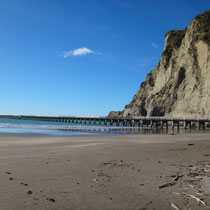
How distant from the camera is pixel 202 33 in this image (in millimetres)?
59031

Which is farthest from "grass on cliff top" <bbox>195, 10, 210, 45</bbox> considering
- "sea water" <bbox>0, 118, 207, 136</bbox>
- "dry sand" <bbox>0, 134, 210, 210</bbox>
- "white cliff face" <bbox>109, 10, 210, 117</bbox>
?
"dry sand" <bbox>0, 134, 210, 210</bbox>

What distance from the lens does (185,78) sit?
61.0 m

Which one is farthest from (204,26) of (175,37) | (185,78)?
(175,37)

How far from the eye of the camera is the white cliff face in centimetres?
5397

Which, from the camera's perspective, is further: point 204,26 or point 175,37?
point 175,37

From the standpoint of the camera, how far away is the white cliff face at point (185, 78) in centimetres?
5397

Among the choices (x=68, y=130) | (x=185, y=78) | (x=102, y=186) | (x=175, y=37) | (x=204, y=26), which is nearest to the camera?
(x=102, y=186)

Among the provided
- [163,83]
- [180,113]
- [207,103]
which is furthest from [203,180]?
[163,83]

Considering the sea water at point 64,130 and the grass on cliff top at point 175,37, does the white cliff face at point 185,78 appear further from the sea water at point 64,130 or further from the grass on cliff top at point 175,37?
the sea water at point 64,130

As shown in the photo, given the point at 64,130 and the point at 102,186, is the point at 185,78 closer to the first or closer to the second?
the point at 64,130

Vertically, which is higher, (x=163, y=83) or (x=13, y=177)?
(x=163, y=83)

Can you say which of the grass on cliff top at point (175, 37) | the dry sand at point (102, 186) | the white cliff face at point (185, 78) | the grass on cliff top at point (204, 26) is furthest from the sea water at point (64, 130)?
the grass on cliff top at point (175, 37)

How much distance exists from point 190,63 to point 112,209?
6269 cm

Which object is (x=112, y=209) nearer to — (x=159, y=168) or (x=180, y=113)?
(x=159, y=168)
